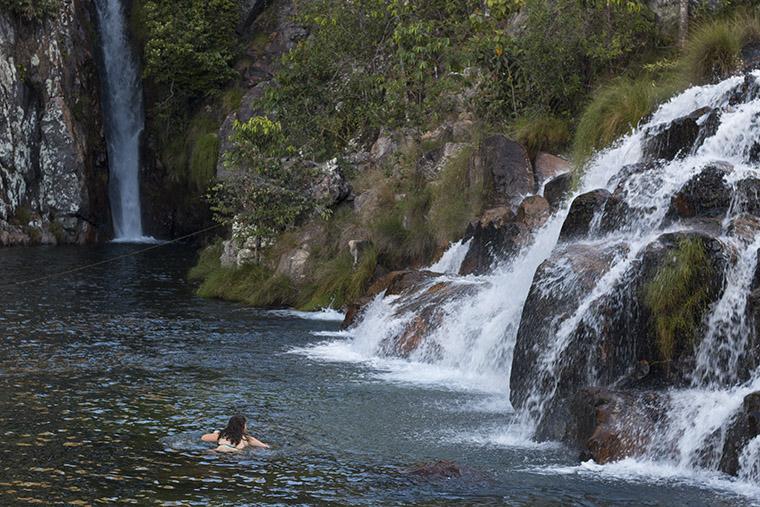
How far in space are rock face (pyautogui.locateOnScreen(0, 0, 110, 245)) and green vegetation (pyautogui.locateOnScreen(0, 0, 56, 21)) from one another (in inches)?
9.7

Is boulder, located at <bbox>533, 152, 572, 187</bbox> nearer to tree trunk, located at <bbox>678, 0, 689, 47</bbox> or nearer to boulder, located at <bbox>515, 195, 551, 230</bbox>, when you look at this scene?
boulder, located at <bbox>515, 195, 551, 230</bbox>

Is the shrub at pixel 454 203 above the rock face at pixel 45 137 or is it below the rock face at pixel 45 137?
below

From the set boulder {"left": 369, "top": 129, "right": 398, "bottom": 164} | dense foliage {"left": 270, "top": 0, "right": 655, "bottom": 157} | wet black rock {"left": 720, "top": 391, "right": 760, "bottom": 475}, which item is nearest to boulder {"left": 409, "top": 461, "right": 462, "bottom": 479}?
wet black rock {"left": 720, "top": 391, "right": 760, "bottom": 475}

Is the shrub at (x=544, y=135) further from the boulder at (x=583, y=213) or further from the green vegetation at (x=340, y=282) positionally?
the boulder at (x=583, y=213)

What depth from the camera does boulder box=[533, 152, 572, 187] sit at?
24.0 m

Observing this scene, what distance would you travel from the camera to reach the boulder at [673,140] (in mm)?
19219

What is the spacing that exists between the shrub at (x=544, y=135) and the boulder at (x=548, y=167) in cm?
52

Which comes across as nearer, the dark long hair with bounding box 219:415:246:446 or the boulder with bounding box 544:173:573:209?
the dark long hair with bounding box 219:415:246:446

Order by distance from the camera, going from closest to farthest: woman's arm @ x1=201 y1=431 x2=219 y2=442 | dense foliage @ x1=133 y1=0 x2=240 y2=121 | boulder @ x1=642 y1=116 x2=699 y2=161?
1. woman's arm @ x1=201 y1=431 x2=219 y2=442
2. boulder @ x1=642 y1=116 x2=699 y2=161
3. dense foliage @ x1=133 y1=0 x2=240 y2=121

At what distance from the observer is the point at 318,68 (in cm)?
3241

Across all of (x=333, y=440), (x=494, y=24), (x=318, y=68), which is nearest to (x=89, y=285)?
(x=318, y=68)

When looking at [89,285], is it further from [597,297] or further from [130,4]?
[130,4]

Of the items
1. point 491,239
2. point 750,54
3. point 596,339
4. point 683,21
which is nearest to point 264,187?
point 491,239

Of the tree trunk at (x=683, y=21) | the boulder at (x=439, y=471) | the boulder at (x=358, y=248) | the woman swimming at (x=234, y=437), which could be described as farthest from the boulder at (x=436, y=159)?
the boulder at (x=439, y=471)
